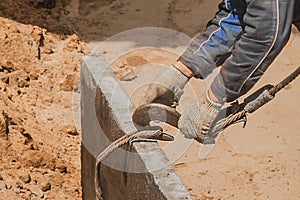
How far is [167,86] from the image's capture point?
328 centimetres

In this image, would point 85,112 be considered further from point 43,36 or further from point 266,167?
point 43,36

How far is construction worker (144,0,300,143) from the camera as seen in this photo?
2859 mm

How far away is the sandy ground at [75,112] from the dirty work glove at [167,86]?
676 millimetres

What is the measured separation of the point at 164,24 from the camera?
18.1 ft

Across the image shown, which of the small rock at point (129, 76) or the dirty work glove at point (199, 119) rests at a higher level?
the dirty work glove at point (199, 119)

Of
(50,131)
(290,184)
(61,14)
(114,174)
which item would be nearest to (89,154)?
(114,174)

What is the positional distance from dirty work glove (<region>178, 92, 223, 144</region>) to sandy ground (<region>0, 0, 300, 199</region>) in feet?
2.28

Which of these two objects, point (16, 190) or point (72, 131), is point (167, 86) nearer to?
point (16, 190)

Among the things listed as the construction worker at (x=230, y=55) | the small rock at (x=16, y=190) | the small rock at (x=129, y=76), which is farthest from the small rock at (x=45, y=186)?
the small rock at (x=129, y=76)

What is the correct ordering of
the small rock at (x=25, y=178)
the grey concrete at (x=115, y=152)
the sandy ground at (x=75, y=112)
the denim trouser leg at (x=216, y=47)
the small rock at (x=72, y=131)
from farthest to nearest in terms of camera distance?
the small rock at (x=72, y=131) → the sandy ground at (x=75, y=112) → the small rock at (x=25, y=178) → the denim trouser leg at (x=216, y=47) → the grey concrete at (x=115, y=152)

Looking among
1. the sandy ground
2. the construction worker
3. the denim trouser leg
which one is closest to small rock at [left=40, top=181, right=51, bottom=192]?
the sandy ground

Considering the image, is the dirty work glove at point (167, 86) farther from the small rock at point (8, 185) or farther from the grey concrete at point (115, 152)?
the small rock at point (8, 185)

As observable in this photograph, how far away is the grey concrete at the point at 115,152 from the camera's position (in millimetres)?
2578

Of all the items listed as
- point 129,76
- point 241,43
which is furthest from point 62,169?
point 241,43
